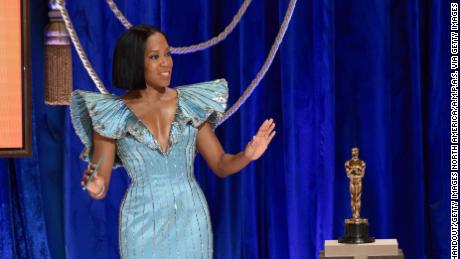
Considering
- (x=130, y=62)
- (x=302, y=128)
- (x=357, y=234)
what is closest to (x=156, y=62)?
(x=130, y=62)

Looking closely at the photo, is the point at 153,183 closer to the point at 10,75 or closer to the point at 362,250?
the point at 362,250

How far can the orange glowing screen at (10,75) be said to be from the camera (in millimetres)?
3883

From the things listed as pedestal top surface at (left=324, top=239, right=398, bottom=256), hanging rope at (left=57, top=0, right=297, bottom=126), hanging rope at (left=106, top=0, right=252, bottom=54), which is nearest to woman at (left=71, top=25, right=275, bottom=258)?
pedestal top surface at (left=324, top=239, right=398, bottom=256)

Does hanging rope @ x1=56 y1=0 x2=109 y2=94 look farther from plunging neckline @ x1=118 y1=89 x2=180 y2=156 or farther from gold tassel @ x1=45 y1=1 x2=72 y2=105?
plunging neckline @ x1=118 y1=89 x2=180 y2=156

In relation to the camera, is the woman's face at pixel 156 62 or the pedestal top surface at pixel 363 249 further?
the pedestal top surface at pixel 363 249

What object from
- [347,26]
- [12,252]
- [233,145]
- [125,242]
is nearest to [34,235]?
[12,252]

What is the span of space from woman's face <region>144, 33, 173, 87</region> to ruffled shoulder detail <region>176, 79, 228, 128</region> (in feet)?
0.37

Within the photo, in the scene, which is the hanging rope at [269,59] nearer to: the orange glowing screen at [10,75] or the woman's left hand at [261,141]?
the orange glowing screen at [10,75]

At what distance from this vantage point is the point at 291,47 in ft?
13.1

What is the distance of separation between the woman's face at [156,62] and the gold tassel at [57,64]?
3.62 ft

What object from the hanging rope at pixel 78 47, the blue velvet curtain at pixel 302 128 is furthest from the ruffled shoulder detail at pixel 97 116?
the blue velvet curtain at pixel 302 128

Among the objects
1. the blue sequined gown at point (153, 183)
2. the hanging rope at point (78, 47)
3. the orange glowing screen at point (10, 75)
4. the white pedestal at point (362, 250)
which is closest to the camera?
the blue sequined gown at point (153, 183)

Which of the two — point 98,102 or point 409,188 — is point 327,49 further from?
point 98,102

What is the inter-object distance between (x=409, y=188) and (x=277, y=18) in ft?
2.97
